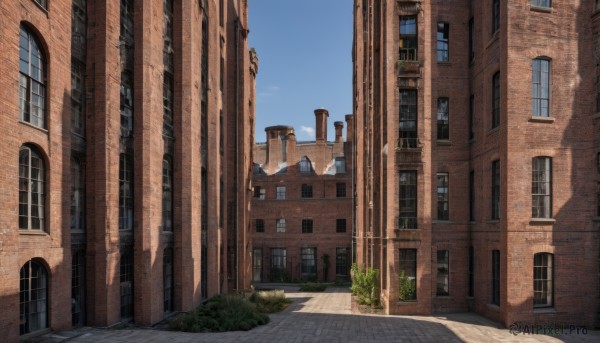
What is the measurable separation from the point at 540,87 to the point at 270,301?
1686 centimetres

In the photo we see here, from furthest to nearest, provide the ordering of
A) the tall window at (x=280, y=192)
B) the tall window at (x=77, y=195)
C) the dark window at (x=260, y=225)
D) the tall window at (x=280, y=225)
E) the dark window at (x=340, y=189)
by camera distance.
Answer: the tall window at (x=280, y=192), the dark window at (x=260, y=225), the dark window at (x=340, y=189), the tall window at (x=280, y=225), the tall window at (x=77, y=195)

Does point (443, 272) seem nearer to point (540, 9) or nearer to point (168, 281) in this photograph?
point (540, 9)

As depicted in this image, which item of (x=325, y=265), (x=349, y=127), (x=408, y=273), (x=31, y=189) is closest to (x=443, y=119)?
(x=408, y=273)

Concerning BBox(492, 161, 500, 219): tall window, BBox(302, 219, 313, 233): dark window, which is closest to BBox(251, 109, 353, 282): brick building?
BBox(302, 219, 313, 233): dark window

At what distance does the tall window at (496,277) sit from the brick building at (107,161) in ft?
44.0

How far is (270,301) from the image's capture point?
83.3 feet

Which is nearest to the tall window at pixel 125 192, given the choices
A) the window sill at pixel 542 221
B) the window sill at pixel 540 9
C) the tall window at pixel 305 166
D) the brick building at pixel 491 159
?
the brick building at pixel 491 159

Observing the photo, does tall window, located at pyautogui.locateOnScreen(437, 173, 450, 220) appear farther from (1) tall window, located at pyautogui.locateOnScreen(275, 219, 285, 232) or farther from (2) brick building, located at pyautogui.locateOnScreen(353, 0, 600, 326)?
(1) tall window, located at pyautogui.locateOnScreen(275, 219, 285, 232)

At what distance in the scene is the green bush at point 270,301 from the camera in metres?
23.9

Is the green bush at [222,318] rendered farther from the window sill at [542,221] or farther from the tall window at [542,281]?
the window sill at [542,221]

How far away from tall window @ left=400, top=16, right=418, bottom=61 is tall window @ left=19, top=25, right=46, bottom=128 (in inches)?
619

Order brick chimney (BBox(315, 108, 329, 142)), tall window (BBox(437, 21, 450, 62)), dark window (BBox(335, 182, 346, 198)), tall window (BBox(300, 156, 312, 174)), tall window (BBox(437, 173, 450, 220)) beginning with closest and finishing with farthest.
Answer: tall window (BBox(437, 173, 450, 220)) < tall window (BBox(437, 21, 450, 62)) < dark window (BBox(335, 182, 346, 198)) < tall window (BBox(300, 156, 312, 174)) < brick chimney (BBox(315, 108, 329, 142))

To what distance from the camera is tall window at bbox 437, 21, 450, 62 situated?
22.8m

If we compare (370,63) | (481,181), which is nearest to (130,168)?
(481,181)
